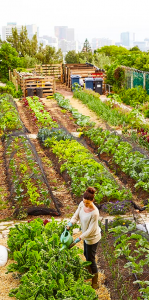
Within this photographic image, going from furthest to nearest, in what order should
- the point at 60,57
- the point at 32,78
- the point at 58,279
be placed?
the point at 60,57 → the point at 32,78 → the point at 58,279

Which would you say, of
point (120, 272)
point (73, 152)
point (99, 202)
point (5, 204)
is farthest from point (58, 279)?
point (73, 152)

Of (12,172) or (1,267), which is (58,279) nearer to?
(1,267)

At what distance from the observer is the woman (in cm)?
469

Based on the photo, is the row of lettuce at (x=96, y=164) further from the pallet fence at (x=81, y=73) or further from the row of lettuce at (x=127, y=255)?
the pallet fence at (x=81, y=73)

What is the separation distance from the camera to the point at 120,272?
16.8ft

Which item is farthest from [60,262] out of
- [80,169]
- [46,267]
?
[80,169]

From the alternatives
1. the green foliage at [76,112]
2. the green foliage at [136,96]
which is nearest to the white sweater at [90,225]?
the green foliage at [76,112]

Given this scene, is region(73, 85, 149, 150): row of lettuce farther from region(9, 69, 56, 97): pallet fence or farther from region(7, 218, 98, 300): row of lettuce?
region(7, 218, 98, 300): row of lettuce

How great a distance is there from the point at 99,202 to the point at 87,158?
183 centimetres

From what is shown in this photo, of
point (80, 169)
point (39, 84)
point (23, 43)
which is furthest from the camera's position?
point (23, 43)

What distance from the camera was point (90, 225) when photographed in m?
4.76

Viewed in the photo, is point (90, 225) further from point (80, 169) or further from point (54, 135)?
point (54, 135)

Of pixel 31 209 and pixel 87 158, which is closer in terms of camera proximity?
pixel 31 209

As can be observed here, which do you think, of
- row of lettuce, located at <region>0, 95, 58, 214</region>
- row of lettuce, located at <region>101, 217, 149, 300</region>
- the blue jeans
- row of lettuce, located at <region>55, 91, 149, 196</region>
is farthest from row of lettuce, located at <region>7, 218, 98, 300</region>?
row of lettuce, located at <region>55, 91, 149, 196</region>
